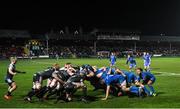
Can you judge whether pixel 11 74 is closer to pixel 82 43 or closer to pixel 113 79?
pixel 113 79

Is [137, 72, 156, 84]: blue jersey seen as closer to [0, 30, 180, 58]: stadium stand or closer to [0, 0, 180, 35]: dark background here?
[0, 30, 180, 58]: stadium stand

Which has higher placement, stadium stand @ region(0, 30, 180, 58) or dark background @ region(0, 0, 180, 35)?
dark background @ region(0, 0, 180, 35)

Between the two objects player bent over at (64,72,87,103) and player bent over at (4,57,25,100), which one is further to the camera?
player bent over at (4,57,25,100)

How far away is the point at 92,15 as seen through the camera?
102875 mm

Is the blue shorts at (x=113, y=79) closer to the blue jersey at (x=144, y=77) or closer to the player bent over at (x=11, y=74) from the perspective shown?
the blue jersey at (x=144, y=77)

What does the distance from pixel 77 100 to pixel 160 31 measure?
3952 inches

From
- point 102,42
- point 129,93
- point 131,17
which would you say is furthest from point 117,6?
point 129,93

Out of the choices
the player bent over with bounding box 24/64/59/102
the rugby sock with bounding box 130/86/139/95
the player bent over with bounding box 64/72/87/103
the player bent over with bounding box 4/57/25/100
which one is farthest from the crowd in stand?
the player bent over with bounding box 64/72/87/103

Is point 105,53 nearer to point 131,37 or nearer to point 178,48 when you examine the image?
point 131,37

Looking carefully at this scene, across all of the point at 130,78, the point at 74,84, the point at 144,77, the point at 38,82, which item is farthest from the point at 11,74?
the point at 144,77

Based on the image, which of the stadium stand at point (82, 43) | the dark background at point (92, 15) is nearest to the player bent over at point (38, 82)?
the stadium stand at point (82, 43)

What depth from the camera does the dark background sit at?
96438mm

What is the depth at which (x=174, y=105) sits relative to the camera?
14.9 m

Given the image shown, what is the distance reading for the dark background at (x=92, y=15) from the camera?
96.4 m
